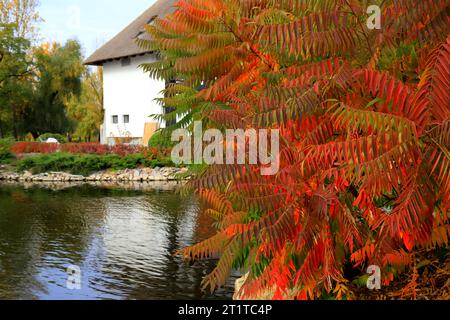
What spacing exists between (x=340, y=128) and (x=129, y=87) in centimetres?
3706

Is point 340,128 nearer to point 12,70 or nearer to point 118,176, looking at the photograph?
point 118,176

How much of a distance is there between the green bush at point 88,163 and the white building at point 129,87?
25.1 ft

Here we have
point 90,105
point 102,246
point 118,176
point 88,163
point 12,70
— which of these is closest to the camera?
point 102,246

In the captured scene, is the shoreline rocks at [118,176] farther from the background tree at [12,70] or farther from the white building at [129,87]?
the background tree at [12,70]

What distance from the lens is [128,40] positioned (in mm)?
40531

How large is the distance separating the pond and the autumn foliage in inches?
141

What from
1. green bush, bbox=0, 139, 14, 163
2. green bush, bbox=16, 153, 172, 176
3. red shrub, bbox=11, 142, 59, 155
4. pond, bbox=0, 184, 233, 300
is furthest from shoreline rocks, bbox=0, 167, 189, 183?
pond, bbox=0, 184, 233, 300

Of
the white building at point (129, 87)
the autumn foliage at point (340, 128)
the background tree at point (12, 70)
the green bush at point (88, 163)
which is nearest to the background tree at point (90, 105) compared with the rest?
the background tree at point (12, 70)

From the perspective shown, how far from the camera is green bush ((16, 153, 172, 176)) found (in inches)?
1112

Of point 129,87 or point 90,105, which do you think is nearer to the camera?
point 129,87

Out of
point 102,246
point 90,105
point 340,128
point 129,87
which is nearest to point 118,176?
point 129,87

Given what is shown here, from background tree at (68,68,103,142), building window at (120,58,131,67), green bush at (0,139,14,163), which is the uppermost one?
building window at (120,58,131,67)

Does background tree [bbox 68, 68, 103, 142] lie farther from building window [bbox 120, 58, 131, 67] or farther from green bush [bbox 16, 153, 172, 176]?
green bush [bbox 16, 153, 172, 176]

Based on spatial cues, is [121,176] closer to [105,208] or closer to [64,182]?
[64,182]
